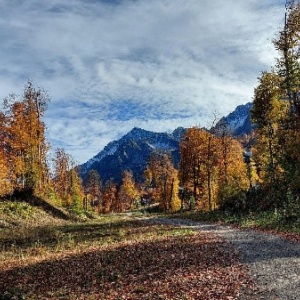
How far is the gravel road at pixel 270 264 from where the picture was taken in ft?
36.4

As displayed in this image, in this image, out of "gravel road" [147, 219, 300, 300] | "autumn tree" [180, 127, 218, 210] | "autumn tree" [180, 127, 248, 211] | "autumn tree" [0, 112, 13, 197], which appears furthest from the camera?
"autumn tree" [180, 127, 218, 210]

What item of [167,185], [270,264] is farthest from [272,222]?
[167,185]

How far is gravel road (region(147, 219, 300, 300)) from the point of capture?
11081 millimetres

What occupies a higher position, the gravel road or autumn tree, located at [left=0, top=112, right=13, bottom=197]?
autumn tree, located at [left=0, top=112, right=13, bottom=197]

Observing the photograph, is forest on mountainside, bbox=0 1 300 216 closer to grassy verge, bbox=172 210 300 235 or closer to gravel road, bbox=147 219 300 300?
grassy verge, bbox=172 210 300 235

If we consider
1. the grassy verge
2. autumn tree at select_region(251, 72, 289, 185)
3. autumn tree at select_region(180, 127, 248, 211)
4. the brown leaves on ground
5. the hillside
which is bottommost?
the brown leaves on ground

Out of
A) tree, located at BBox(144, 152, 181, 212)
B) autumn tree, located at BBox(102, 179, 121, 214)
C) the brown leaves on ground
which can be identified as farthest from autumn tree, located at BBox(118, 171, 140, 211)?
the brown leaves on ground

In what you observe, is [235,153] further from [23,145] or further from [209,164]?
[23,145]

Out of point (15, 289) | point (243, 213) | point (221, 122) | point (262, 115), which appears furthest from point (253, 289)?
point (221, 122)

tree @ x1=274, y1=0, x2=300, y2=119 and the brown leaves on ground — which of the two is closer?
the brown leaves on ground

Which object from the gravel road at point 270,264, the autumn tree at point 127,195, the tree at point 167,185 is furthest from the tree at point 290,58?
the autumn tree at point 127,195

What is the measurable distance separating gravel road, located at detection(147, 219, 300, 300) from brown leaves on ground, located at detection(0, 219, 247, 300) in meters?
0.52

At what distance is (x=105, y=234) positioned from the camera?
31.0 metres

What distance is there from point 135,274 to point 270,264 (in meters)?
5.11
